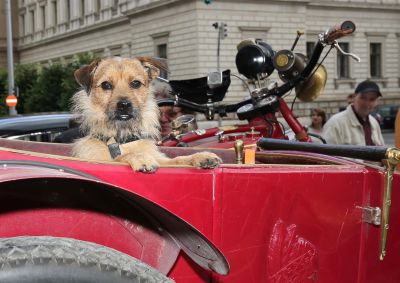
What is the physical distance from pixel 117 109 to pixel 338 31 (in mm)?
2440

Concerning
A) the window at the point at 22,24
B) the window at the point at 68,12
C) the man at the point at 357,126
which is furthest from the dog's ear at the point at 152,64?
the window at the point at 22,24

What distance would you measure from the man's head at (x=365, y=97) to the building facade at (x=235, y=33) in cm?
2989

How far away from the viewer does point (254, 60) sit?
551cm

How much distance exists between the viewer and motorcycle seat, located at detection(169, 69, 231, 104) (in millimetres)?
5328

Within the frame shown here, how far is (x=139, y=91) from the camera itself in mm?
3176

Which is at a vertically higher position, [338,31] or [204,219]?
[338,31]

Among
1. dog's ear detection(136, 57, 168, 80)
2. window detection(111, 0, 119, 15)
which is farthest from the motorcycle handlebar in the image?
window detection(111, 0, 119, 15)

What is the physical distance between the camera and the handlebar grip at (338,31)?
474 cm

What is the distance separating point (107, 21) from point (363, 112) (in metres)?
48.4

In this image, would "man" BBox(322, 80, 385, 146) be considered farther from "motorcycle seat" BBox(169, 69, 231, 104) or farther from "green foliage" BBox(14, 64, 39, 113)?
"green foliage" BBox(14, 64, 39, 113)

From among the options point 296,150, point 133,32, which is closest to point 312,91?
point 296,150

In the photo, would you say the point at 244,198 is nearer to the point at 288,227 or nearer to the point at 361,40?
the point at 288,227

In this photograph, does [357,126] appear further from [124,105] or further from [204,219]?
[204,219]

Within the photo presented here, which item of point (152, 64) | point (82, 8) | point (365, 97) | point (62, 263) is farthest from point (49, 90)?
point (62, 263)
